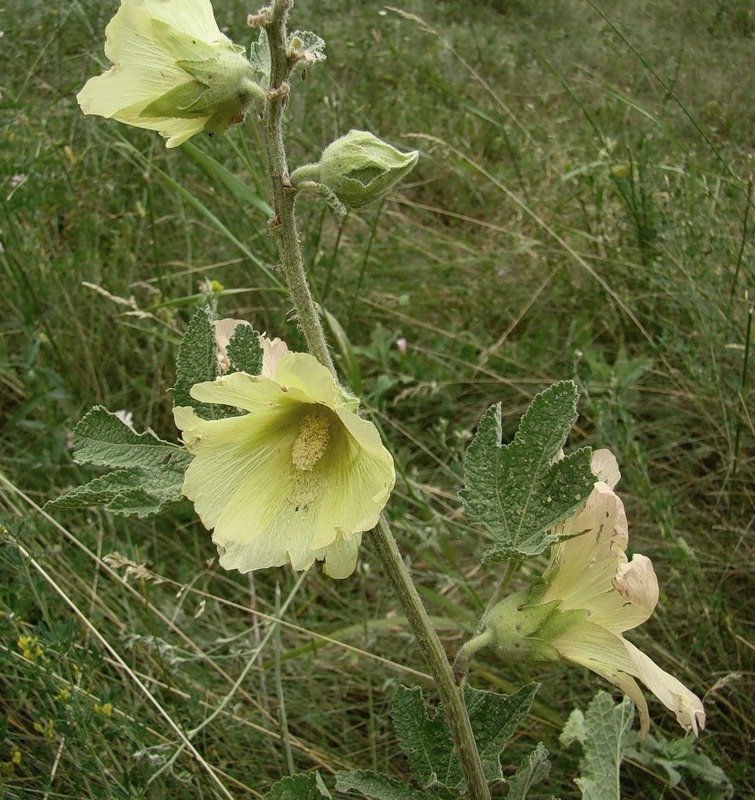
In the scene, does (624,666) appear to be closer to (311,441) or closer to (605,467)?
(605,467)

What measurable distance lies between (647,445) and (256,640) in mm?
1260

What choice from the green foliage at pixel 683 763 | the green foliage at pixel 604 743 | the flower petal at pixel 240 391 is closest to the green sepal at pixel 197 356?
the flower petal at pixel 240 391

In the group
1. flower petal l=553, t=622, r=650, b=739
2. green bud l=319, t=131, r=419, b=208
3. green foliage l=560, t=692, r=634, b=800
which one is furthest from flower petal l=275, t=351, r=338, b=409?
green foliage l=560, t=692, r=634, b=800

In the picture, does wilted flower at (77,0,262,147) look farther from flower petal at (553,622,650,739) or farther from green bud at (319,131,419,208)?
flower petal at (553,622,650,739)

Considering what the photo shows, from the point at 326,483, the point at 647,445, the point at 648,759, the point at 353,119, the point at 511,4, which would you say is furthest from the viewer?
the point at 511,4

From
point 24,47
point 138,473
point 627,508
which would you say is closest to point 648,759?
point 627,508

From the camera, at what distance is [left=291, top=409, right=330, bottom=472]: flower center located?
1.08 meters

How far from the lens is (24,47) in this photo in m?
3.39

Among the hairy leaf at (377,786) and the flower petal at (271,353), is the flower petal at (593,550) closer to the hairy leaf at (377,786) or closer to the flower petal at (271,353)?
the hairy leaf at (377,786)

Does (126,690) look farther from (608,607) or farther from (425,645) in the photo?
(608,607)

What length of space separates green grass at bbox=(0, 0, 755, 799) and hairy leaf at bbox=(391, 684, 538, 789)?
1.30ft

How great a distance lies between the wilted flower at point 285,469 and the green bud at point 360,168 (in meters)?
0.21

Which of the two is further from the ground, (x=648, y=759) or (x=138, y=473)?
(x=138, y=473)

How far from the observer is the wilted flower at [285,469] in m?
0.97
